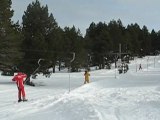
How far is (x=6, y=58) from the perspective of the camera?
45312 mm

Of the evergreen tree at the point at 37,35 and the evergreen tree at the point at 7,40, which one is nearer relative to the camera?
the evergreen tree at the point at 7,40

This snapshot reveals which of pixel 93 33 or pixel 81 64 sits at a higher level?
pixel 93 33

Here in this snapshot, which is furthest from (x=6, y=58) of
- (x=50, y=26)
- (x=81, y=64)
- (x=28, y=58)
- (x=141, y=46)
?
(x=141, y=46)

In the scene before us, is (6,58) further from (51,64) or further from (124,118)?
(124,118)

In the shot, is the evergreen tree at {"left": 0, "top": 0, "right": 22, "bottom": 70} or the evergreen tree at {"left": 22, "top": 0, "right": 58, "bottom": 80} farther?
the evergreen tree at {"left": 22, "top": 0, "right": 58, "bottom": 80}

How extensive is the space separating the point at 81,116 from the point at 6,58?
106 ft

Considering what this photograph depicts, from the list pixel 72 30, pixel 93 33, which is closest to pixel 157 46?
pixel 93 33

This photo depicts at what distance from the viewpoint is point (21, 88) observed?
21.9 m

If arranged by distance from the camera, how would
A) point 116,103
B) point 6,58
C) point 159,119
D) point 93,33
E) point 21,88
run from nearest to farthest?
1. point 159,119
2. point 116,103
3. point 21,88
4. point 6,58
5. point 93,33

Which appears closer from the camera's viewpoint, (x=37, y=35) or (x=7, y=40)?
(x=7, y=40)

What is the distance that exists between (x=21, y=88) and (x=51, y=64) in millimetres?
28486

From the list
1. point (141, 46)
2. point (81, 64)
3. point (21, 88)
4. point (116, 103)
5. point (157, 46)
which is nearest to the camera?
point (116, 103)

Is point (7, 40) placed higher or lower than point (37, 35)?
lower

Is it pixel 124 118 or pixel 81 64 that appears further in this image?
pixel 81 64
